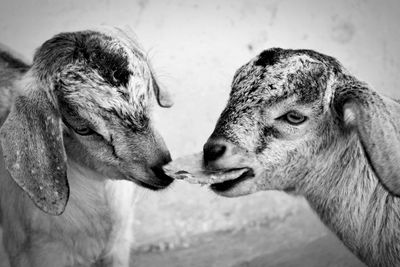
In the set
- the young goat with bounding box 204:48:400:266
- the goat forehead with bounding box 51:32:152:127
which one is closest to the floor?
the young goat with bounding box 204:48:400:266

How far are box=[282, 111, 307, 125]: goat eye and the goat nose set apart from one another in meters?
0.32

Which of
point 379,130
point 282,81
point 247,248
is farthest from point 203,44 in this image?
point 379,130

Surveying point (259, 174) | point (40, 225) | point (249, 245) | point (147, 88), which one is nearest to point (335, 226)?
point (259, 174)

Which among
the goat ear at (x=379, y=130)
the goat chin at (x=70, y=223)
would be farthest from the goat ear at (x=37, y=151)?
the goat ear at (x=379, y=130)

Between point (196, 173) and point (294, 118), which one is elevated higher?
point (294, 118)

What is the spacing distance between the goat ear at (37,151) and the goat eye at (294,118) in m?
1.10

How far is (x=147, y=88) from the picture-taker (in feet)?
9.67

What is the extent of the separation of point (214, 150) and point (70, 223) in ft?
3.54

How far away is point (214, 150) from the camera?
8.68 ft

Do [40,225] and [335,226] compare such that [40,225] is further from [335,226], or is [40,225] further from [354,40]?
[354,40]

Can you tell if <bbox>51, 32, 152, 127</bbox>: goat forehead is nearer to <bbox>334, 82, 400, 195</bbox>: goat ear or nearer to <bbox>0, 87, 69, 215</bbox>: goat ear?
<bbox>0, 87, 69, 215</bbox>: goat ear

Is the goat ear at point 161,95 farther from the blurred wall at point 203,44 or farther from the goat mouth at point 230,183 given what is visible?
the blurred wall at point 203,44

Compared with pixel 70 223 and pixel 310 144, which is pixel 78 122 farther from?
pixel 310 144

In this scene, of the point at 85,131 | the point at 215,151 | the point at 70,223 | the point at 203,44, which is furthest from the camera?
the point at 203,44
